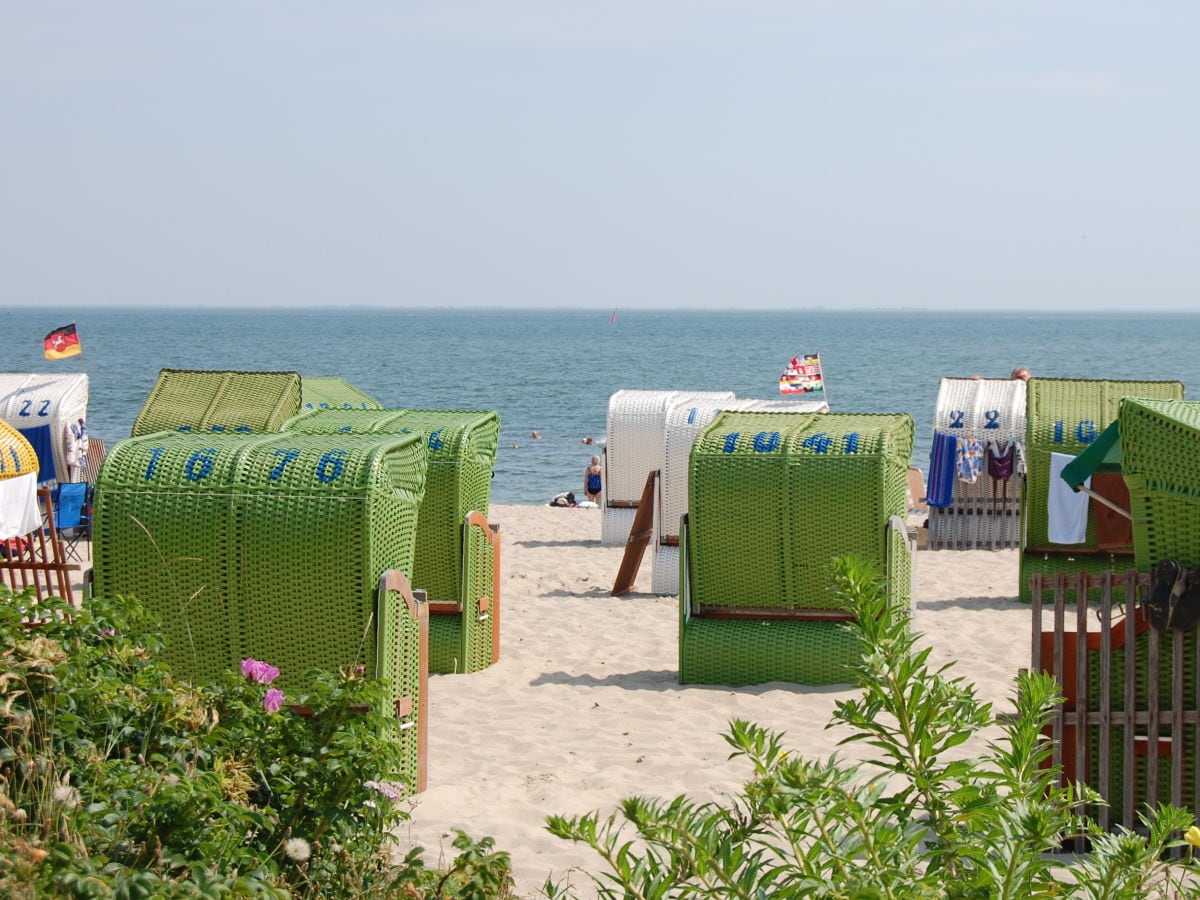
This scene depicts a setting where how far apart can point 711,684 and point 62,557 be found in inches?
215

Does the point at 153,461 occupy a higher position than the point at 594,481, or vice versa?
the point at 153,461

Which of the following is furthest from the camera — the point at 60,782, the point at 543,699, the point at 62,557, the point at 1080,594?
the point at 62,557

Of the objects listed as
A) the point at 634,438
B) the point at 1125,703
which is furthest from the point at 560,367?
the point at 1125,703

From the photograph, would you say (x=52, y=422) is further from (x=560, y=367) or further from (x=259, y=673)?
(x=560, y=367)

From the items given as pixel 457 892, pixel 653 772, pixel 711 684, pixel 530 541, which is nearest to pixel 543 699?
pixel 711 684

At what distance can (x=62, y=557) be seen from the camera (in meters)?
11.7

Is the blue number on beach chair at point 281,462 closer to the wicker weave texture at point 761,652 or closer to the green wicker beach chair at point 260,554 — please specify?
the green wicker beach chair at point 260,554

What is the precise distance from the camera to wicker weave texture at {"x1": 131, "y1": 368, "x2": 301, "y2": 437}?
1296cm

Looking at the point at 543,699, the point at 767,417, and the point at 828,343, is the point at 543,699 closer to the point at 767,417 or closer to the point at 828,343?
the point at 767,417

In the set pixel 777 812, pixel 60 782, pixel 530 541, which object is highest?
pixel 777 812

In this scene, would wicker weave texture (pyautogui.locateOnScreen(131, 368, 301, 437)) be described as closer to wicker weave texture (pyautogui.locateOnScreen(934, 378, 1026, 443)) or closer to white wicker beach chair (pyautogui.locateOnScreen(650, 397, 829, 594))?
white wicker beach chair (pyautogui.locateOnScreen(650, 397, 829, 594))

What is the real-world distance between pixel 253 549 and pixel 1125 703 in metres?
3.70

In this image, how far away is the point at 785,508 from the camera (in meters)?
9.18

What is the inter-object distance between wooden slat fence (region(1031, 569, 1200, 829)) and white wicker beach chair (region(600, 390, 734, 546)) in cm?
979
